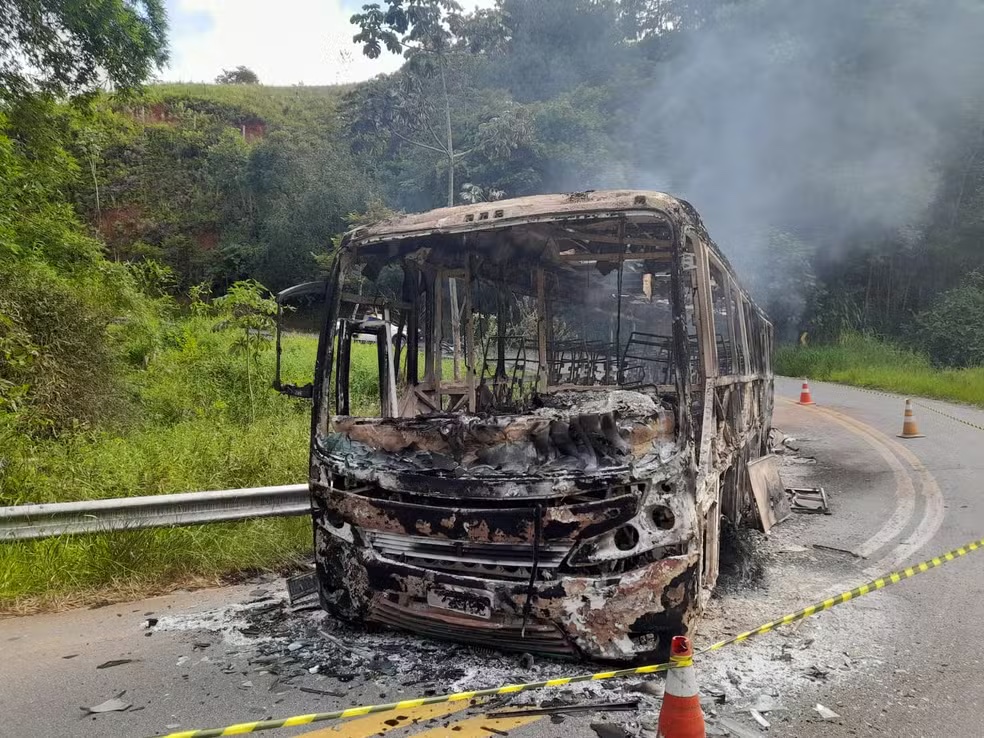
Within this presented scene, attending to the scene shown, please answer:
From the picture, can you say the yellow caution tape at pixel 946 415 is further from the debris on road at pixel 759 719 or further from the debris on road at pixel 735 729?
the debris on road at pixel 735 729

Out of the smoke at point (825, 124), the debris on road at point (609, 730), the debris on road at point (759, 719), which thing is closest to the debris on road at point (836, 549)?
the debris on road at point (759, 719)

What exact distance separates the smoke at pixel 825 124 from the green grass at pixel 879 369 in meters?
3.82

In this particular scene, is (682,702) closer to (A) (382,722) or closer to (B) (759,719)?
(B) (759,719)

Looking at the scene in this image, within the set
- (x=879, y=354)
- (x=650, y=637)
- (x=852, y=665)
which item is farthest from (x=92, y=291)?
(x=879, y=354)

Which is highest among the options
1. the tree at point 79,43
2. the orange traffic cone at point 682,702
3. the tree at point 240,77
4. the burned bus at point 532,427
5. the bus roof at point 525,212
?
the tree at point 240,77

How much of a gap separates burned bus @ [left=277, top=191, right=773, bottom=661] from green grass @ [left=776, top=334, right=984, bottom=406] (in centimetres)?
1325

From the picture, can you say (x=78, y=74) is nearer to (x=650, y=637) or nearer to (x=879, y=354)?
(x=650, y=637)

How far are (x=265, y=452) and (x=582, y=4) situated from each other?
1743 inches

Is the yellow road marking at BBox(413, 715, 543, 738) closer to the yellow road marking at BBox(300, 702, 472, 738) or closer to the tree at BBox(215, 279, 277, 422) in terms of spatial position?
the yellow road marking at BBox(300, 702, 472, 738)

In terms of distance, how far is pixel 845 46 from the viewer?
25219mm

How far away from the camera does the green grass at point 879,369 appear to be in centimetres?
1605

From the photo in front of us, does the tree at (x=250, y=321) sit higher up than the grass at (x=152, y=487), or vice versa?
the tree at (x=250, y=321)

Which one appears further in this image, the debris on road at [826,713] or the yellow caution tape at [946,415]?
the yellow caution tape at [946,415]

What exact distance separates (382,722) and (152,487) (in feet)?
11.6
